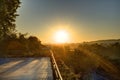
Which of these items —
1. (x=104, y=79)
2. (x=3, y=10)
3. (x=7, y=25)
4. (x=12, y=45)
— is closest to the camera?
(x=3, y=10)

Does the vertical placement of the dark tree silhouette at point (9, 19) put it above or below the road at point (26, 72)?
above

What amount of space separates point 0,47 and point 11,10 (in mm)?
16334

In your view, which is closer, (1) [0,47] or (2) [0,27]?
(2) [0,27]

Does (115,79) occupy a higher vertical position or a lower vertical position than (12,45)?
lower

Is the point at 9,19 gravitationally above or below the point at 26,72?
above

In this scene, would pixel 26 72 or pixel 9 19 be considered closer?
pixel 26 72

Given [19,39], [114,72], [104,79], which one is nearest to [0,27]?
[104,79]

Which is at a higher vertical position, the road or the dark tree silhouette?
the dark tree silhouette

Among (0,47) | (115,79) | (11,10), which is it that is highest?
(11,10)

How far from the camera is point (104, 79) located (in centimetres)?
4262

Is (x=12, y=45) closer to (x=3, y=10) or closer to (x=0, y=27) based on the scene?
(x=0, y=27)

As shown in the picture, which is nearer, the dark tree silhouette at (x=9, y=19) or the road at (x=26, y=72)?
the road at (x=26, y=72)

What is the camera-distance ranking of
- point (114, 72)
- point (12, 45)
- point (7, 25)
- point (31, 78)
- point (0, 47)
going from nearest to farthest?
point (31, 78) < point (7, 25) < point (114, 72) < point (0, 47) < point (12, 45)

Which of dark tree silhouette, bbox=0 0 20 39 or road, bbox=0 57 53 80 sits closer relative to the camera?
road, bbox=0 57 53 80
